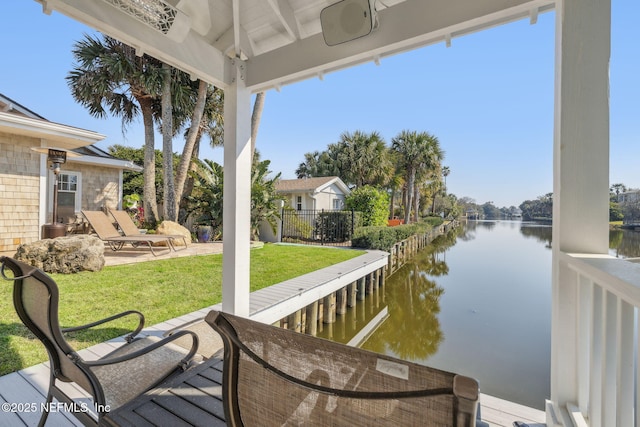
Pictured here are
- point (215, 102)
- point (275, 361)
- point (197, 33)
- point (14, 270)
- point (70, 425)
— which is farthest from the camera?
point (215, 102)

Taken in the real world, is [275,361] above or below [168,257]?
above

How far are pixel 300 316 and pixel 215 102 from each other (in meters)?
11.6

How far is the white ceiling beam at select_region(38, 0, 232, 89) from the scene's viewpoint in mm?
2021

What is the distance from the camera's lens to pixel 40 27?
712 centimetres

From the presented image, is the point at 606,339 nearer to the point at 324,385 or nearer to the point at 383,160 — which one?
the point at 324,385

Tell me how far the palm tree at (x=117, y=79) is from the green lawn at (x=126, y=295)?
557 cm

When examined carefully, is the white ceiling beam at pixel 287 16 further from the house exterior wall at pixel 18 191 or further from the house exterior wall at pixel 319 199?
the house exterior wall at pixel 319 199

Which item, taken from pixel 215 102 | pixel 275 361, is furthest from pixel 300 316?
pixel 215 102

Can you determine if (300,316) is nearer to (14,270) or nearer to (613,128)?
(14,270)

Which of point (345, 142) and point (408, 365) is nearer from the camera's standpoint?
point (408, 365)

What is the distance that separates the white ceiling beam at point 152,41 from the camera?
2021 mm

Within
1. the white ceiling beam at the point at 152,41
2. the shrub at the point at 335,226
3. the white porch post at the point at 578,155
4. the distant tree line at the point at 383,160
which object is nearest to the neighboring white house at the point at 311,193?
the shrub at the point at 335,226

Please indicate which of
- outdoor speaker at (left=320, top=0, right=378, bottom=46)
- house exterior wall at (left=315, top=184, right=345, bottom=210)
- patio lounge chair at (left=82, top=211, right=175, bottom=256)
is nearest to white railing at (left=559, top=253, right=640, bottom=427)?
outdoor speaker at (left=320, top=0, right=378, bottom=46)

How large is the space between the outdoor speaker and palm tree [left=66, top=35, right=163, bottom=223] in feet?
33.9
